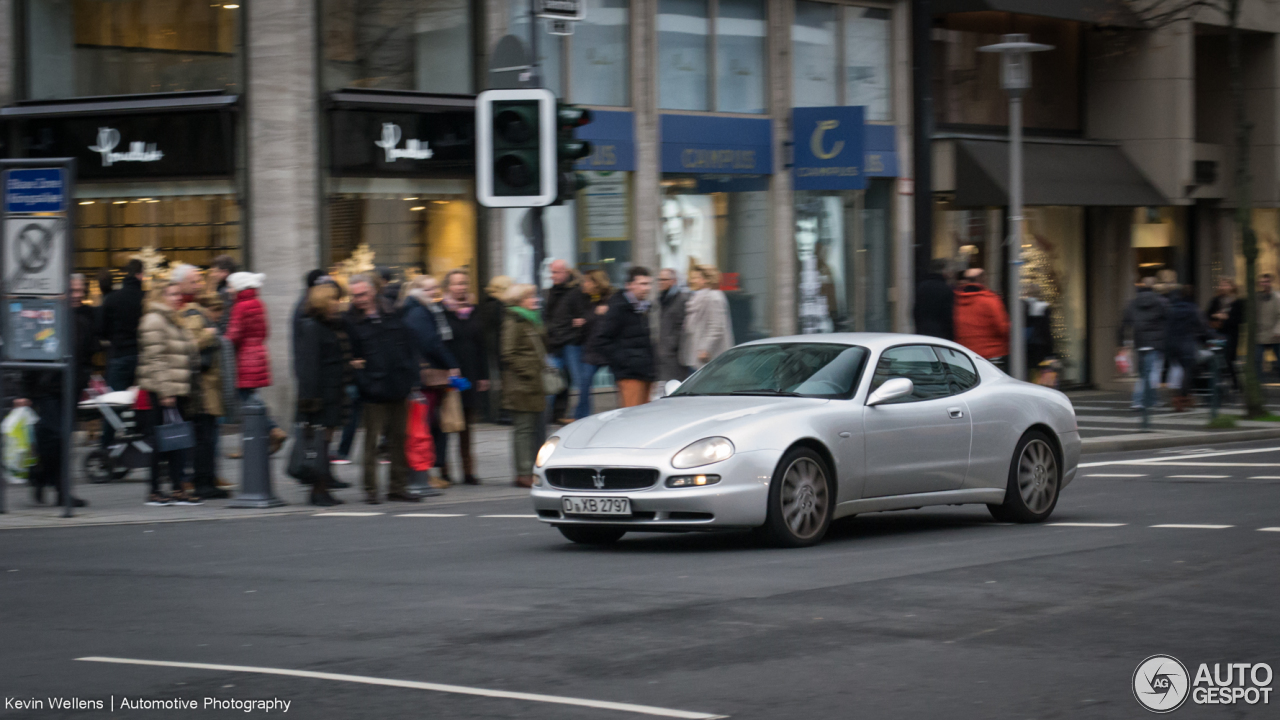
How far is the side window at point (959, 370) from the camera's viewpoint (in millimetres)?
11891

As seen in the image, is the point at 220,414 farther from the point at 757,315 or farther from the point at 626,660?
the point at 757,315

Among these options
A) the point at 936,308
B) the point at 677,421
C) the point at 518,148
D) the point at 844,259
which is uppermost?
the point at 518,148

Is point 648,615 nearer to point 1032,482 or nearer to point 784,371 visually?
point 784,371

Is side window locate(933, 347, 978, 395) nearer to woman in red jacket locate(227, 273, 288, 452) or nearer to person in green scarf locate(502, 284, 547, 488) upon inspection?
person in green scarf locate(502, 284, 547, 488)

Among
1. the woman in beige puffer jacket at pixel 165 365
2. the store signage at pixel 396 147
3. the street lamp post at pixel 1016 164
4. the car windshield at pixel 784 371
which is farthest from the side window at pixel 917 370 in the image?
the store signage at pixel 396 147

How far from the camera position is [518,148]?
48.0 ft

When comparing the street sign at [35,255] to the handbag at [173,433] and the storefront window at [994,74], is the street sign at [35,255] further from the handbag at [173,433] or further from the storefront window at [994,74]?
the storefront window at [994,74]

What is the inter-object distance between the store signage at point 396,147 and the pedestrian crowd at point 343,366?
3585 mm

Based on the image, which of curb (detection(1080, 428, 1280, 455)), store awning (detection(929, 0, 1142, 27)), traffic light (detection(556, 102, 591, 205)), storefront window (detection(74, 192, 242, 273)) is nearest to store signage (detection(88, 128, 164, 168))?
storefront window (detection(74, 192, 242, 273))

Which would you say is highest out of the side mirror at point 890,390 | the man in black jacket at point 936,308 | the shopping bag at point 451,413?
the man in black jacket at point 936,308

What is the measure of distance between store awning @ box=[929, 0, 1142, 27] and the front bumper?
17796 mm

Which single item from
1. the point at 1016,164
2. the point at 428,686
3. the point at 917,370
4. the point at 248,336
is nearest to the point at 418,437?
the point at 248,336

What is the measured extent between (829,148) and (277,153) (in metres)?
8.59

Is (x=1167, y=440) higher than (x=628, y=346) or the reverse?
the reverse
